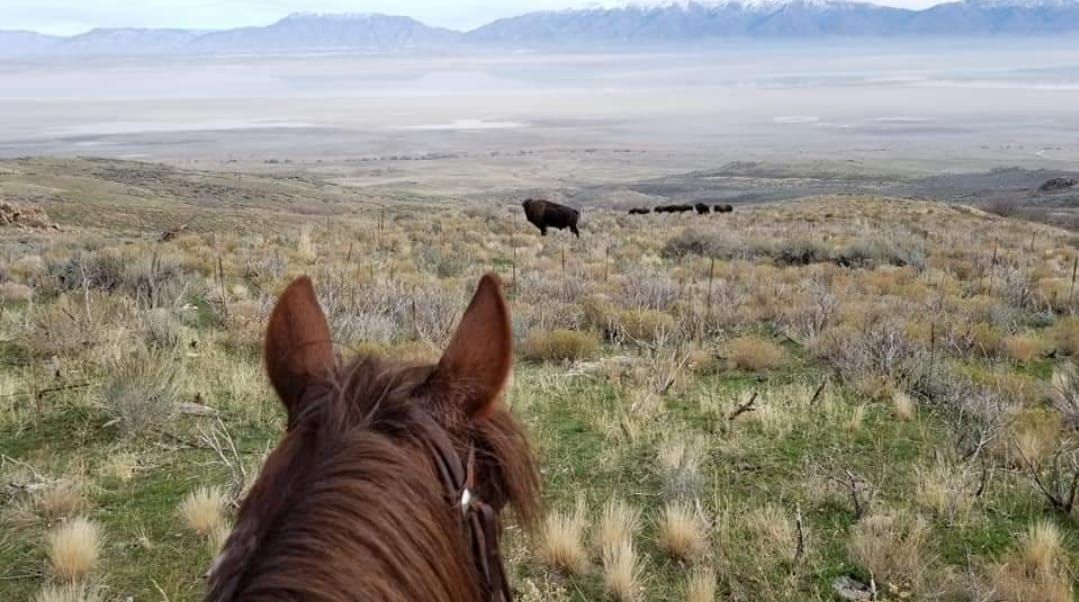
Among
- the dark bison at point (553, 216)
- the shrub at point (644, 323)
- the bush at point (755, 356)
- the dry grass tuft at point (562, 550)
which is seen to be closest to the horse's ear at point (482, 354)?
the dry grass tuft at point (562, 550)

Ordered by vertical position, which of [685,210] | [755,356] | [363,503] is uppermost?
[363,503]

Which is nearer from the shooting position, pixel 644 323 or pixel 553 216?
pixel 644 323

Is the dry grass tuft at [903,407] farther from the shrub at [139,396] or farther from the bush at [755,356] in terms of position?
the shrub at [139,396]

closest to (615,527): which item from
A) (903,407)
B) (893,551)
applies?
(893,551)

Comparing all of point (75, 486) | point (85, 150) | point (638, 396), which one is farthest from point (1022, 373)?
point (85, 150)

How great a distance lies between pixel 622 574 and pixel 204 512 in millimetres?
2078

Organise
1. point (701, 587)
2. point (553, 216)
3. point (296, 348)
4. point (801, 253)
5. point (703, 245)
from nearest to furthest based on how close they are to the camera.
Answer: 1. point (296, 348)
2. point (701, 587)
3. point (801, 253)
4. point (703, 245)
5. point (553, 216)

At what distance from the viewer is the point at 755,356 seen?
788cm

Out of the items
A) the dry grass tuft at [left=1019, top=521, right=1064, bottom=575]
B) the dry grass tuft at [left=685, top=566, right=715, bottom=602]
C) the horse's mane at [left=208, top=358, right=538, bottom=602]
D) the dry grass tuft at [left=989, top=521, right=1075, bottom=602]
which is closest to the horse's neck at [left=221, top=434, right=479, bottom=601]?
the horse's mane at [left=208, top=358, right=538, bottom=602]

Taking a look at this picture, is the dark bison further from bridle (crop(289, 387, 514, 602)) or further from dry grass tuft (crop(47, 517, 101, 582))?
bridle (crop(289, 387, 514, 602))

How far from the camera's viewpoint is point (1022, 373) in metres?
7.77

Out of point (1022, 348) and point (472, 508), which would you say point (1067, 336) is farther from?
point (472, 508)

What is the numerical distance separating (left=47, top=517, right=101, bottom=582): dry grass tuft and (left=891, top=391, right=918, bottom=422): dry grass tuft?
5.19 metres

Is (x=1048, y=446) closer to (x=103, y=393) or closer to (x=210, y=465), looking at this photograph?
(x=210, y=465)
